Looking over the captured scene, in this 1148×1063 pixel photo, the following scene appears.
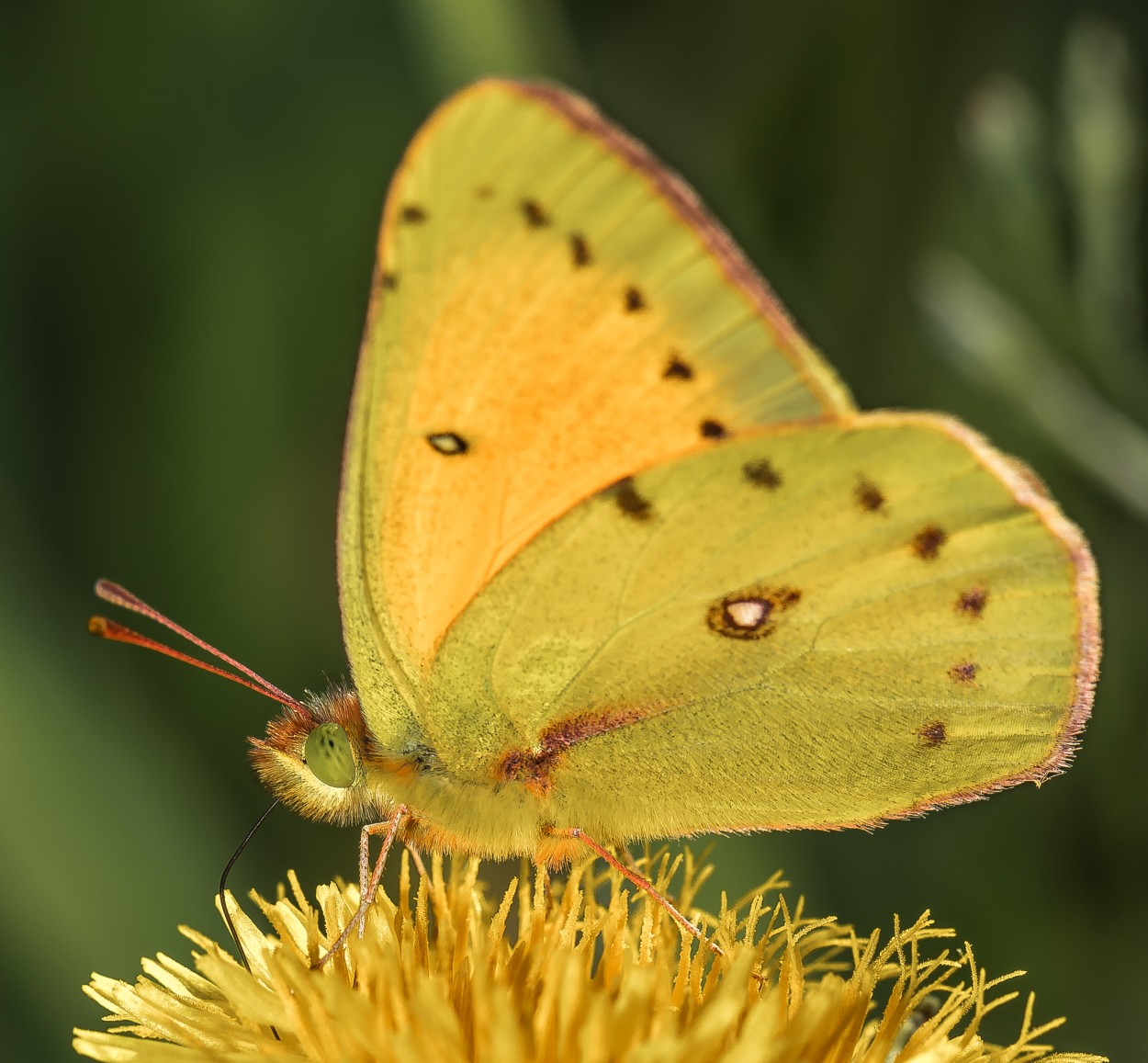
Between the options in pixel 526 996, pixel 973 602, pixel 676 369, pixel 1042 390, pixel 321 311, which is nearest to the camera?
pixel 526 996

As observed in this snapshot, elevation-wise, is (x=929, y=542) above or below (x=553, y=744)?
above

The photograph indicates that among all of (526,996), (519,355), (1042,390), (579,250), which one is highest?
(1042,390)

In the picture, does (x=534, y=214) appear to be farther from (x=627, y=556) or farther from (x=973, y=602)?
(x=973, y=602)

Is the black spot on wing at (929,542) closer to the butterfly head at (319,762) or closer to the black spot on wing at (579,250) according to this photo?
the black spot on wing at (579,250)

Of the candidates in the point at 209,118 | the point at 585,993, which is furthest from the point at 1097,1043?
the point at 209,118

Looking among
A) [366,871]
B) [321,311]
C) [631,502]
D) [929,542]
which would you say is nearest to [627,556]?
[631,502]

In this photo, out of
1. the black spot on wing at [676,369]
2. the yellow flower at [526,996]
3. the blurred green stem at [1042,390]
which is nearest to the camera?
the yellow flower at [526,996]

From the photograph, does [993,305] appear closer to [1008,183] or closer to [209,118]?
[1008,183]

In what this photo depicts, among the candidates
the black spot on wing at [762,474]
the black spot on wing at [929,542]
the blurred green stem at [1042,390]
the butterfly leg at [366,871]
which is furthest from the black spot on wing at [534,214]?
the blurred green stem at [1042,390]
